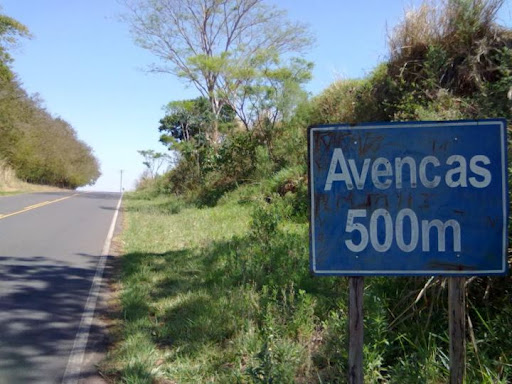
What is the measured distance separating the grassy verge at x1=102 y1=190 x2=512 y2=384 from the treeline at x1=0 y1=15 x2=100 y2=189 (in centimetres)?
3140

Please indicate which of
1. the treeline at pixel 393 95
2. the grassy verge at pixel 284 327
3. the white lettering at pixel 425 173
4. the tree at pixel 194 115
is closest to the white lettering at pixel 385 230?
the white lettering at pixel 425 173

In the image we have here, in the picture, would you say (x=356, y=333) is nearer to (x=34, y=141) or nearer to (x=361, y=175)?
(x=361, y=175)

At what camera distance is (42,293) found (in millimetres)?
7383

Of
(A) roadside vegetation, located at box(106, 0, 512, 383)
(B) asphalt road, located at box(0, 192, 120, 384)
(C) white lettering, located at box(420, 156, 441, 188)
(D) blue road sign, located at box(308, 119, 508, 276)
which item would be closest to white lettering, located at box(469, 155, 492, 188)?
(D) blue road sign, located at box(308, 119, 508, 276)

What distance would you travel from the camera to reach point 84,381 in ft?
14.9

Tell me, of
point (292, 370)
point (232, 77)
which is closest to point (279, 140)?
point (232, 77)

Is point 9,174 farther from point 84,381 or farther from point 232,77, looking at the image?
point 84,381

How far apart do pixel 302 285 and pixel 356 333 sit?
10.9 ft

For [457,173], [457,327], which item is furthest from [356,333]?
[457,173]

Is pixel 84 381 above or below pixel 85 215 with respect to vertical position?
below

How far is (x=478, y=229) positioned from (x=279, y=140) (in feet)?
48.3

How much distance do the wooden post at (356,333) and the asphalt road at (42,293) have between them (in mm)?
2975

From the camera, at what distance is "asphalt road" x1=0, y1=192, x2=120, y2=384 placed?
16.3 feet

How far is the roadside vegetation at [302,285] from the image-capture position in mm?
4129
